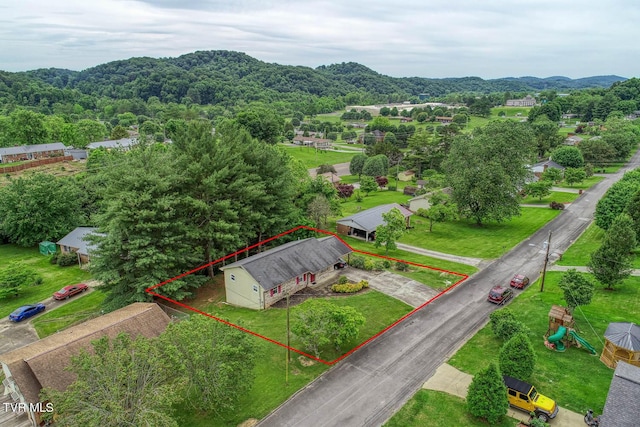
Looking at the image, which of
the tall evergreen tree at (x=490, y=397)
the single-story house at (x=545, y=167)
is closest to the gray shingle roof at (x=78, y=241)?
the tall evergreen tree at (x=490, y=397)

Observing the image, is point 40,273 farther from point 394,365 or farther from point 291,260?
point 394,365

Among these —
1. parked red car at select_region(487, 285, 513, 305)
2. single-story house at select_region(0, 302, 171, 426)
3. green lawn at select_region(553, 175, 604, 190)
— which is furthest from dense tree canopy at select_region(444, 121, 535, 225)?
single-story house at select_region(0, 302, 171, 426)

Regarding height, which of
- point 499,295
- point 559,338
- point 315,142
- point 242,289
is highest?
point 315,142

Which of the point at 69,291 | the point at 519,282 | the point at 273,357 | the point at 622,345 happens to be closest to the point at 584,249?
the point at 519,282

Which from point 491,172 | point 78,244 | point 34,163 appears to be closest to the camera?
point 78,244

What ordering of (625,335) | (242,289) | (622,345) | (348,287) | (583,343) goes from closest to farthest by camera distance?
(622,345)
(625,335)
(583,343)
(242,289)
(348,287)

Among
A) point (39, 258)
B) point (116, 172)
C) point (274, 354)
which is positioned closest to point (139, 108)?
point (39, 258)
